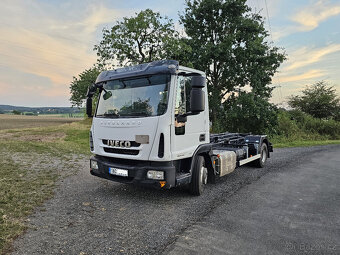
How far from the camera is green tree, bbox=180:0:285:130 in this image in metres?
19.1

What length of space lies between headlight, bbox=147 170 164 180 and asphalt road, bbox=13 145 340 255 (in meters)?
0.65

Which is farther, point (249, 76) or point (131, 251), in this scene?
point (249, 76)

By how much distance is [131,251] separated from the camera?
3.19m

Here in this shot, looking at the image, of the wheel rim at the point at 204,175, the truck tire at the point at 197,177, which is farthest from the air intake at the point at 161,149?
the wheel rim at the point at 204,175

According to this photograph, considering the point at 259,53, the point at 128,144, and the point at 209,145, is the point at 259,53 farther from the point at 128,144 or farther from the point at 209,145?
the point at 128,144

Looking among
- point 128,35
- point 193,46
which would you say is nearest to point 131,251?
point 128,35

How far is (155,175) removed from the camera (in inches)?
178

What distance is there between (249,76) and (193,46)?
199 inches

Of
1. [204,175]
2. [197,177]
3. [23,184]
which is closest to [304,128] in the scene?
Answer: [204,175]

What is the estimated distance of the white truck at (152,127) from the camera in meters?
4.50

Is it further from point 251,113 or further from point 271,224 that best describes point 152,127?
point 251,113

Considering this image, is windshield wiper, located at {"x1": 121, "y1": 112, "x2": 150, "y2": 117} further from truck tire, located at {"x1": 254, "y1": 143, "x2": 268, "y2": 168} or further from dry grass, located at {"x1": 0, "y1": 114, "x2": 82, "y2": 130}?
dry grass, located at {"x1": 0, "y1": 114, "x2": 82, "y2": 130}

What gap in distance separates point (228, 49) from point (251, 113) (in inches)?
202

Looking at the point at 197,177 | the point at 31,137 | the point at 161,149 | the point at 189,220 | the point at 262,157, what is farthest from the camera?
the point at 31,137
